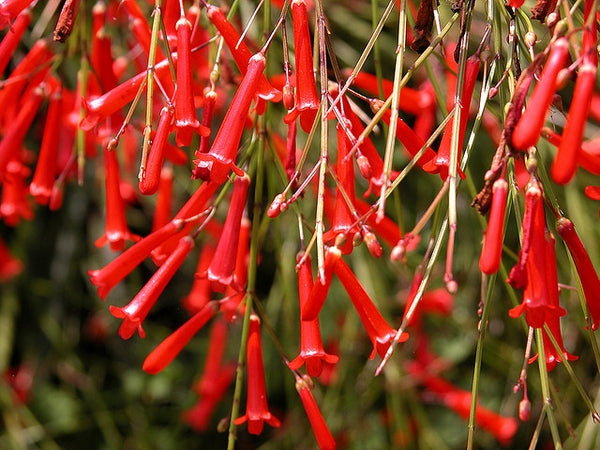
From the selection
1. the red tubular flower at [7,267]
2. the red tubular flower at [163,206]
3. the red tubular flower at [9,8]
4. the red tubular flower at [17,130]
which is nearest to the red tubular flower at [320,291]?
the red tubular flower at [9,8]

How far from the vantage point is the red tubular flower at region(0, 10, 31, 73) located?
1.23 meters

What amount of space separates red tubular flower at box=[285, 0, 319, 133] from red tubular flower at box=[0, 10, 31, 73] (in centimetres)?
48

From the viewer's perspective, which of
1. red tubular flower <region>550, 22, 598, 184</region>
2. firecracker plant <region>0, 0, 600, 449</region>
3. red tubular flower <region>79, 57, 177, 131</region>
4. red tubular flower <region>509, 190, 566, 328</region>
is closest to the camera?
red tubular flower <region>550, 22, 598, 184</region>

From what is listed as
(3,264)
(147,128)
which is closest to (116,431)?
(3,264)

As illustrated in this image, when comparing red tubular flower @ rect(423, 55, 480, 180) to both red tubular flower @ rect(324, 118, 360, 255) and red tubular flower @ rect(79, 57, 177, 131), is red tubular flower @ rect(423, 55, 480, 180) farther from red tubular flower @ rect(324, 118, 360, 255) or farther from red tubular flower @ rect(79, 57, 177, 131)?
red tubular flower @ rect(79, 57, 177, 131)

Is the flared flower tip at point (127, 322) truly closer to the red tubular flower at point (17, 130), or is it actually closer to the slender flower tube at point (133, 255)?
the slender flower tube at point (133, 255)

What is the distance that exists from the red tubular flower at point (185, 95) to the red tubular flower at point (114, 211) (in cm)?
40

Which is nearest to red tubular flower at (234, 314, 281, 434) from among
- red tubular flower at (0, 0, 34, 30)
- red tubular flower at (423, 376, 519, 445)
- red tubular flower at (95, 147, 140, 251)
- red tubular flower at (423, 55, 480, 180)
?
red tubular flower at (95, 147, 140, 251)

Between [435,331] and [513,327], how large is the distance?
0.34m

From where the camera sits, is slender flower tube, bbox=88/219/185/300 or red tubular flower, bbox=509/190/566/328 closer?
red tubular flower, bbox=509/190/566/328

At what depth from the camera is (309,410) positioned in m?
1.14

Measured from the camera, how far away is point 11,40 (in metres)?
1.26

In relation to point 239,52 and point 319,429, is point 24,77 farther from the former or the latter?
point 319,429

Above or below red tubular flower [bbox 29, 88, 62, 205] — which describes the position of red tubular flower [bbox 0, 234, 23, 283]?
below
